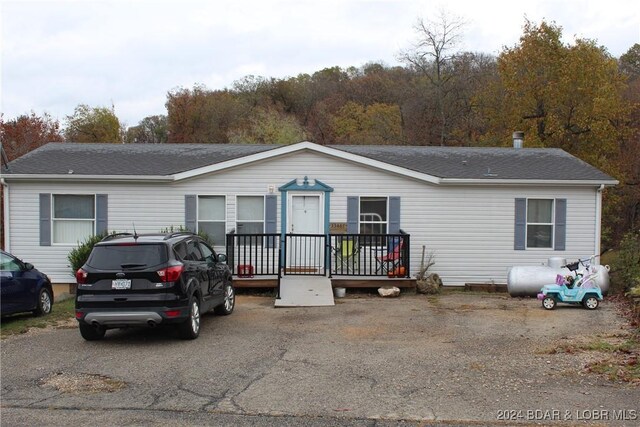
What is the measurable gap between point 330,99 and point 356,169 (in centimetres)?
3194

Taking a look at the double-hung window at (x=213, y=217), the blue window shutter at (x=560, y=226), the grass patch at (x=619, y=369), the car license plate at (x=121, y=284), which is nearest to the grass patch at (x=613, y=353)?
the grass patch at (x=619, y=369)

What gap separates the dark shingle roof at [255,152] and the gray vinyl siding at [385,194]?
40 centimetres

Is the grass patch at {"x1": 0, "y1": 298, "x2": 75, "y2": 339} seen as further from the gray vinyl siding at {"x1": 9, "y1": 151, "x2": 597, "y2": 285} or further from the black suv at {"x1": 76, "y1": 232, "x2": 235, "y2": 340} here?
the gray vinyl siding at {"x1": 9, "y1": 151, "x2": 597, "y2": 285}

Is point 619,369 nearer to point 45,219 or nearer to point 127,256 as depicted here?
point 127,256

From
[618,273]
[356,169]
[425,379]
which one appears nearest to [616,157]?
[618,273]

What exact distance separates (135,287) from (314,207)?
8516 millimetres

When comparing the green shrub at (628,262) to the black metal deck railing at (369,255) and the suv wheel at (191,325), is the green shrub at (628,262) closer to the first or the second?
the black metal deck railing at (369,255)

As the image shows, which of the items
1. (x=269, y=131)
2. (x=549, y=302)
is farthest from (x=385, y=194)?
(x=269, y=131)

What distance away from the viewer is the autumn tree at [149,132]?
54.8 metres

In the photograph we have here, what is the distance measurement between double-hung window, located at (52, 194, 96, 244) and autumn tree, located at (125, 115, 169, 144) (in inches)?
1446

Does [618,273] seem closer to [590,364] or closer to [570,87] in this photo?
[590,364]

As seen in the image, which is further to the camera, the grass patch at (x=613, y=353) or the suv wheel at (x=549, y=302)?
the suv wheel at (x=549, y=302)

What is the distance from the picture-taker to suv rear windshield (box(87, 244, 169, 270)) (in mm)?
9453

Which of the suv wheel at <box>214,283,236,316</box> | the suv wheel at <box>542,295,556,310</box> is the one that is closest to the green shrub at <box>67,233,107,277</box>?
the suv wheel at <box>214,283,236,316</box>
